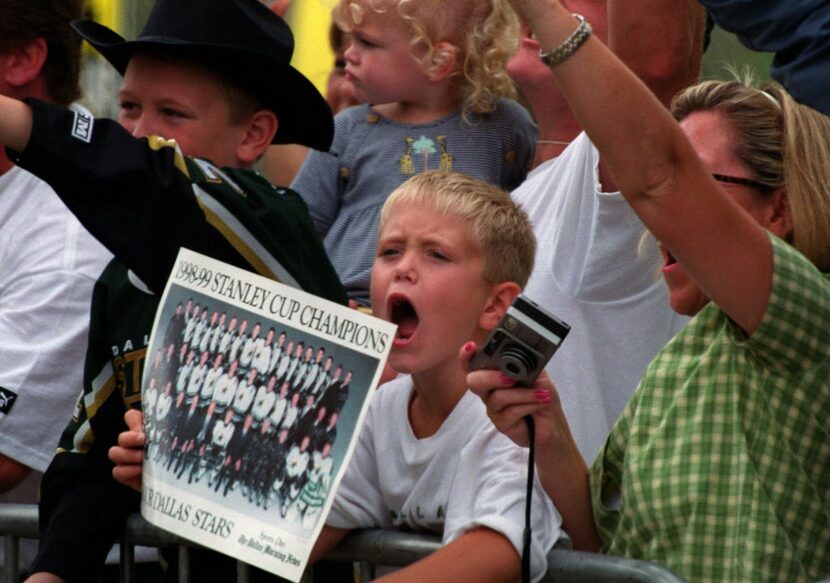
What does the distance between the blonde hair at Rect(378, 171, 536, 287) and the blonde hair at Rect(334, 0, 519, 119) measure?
3.28 feet

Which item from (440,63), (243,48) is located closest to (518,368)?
(243,48)

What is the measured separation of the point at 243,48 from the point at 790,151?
1338 millimetres

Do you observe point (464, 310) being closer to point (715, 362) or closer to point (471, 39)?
point (715, 362)

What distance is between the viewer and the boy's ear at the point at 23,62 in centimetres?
452

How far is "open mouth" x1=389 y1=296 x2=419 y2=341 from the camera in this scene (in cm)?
322

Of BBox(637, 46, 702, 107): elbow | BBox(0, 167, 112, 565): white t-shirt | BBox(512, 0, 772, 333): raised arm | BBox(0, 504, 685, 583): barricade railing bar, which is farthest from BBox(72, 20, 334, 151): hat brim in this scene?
BBox(512, 0, 772, 333): raised arm

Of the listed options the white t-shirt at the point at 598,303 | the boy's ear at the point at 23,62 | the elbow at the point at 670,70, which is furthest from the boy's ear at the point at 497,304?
the boy's ear at the point at 23,62

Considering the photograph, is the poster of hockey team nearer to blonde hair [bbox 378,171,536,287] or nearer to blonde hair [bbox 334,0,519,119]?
blonde hair [bbox 378,171,536,287]

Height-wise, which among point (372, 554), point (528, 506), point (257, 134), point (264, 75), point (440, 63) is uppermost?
point (440, 63)

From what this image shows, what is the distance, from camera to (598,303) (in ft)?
12.3

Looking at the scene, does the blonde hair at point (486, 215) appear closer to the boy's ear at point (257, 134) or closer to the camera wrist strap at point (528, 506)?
the camera wrist strap at point (528, 506)

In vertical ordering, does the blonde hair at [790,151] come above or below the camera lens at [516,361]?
above

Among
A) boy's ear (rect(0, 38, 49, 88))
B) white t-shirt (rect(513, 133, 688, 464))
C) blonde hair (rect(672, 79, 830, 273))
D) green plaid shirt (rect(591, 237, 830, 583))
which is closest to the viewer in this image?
green plaid shirt (rect(591, 237, 830, 583))

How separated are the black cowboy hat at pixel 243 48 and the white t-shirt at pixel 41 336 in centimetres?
49
